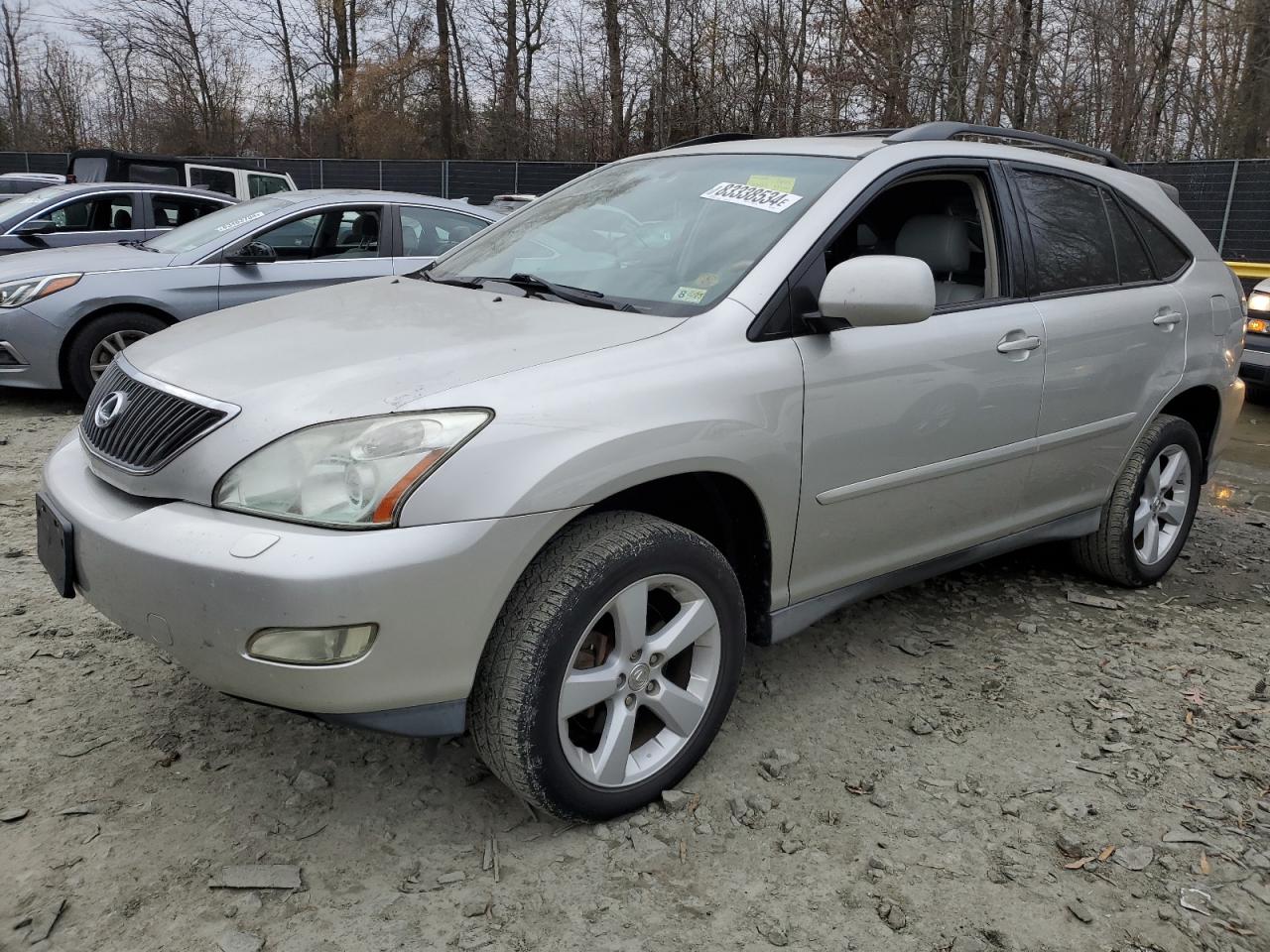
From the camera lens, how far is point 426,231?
24.7 feet

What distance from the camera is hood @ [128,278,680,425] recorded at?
2248 millimetres

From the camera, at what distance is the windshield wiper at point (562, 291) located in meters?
2.83

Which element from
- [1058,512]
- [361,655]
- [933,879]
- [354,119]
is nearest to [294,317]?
[361,655]

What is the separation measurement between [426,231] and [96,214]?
3605 mm

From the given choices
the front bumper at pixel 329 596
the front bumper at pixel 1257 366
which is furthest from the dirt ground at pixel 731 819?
the front bumper at pixel 1257 366

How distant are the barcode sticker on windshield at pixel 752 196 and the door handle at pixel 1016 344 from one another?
817mm

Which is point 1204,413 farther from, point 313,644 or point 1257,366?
point 1257,366

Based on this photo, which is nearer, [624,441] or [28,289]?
[624,441]

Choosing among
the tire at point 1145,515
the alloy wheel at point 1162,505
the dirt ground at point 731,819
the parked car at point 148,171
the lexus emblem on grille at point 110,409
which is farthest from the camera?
the parked car at point 148,171

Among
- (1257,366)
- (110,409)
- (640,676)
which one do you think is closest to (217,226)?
(110,409)

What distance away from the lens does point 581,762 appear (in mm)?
2406

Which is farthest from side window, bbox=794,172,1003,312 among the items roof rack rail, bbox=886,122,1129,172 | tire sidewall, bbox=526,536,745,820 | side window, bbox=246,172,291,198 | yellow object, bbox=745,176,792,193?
side window, bbox=246,172,291,198

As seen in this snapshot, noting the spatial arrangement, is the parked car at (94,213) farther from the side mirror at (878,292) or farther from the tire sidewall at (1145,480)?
the tire sidewall at (1145,480)

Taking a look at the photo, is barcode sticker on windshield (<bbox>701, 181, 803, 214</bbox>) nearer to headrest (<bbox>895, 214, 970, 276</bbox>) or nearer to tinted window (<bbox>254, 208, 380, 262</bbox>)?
headrest (<bbox>895, 214, 970, 276</bbox>)
